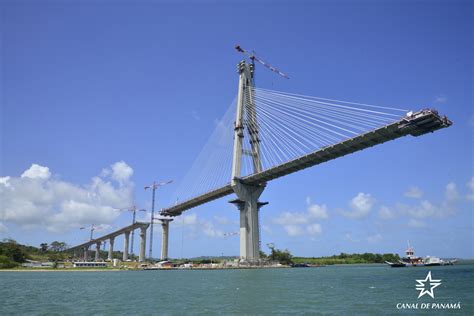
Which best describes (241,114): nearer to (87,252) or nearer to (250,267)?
(250,267)

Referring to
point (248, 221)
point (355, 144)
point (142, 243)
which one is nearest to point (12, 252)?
point (142, 243)

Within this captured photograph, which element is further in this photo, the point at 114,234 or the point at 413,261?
the point at 114,234

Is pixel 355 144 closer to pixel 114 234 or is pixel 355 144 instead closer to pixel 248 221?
pixel 248 221

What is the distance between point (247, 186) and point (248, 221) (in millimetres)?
6689

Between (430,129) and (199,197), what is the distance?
5372 cm

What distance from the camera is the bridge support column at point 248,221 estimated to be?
2992 inches

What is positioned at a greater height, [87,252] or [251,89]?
[251,89]

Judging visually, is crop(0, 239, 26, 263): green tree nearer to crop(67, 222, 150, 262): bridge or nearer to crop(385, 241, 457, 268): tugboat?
crop(67, 222, 150, 262): bridge

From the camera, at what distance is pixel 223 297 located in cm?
2684

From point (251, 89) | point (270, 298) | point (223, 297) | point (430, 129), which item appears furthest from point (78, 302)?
point (251, 89)

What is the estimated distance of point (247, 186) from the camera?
77750mm

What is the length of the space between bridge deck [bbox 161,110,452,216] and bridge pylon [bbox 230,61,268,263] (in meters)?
1.93
